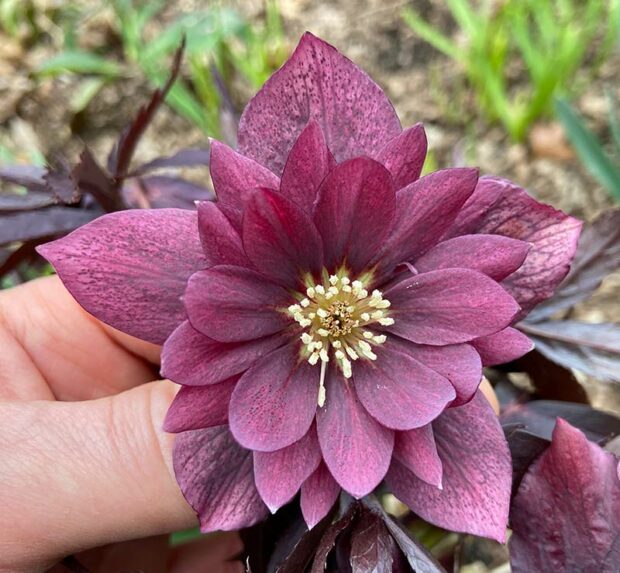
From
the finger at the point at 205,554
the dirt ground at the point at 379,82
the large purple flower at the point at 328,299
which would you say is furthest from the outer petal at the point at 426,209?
the dirt ground at the point at 379,82

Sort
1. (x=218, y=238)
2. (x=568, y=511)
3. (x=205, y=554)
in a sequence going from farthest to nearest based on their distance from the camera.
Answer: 1. (x=205, y=554)
2. (x=568, y=511)
3. (x=218, y=238)

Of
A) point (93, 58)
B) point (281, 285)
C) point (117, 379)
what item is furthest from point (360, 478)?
point (93, 58)

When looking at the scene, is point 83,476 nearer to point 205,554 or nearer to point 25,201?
point 25,201

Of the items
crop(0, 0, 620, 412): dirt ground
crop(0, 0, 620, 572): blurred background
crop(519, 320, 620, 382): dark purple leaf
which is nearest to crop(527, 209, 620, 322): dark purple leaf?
crop(519, 320, 620, 382): dark purple leaf

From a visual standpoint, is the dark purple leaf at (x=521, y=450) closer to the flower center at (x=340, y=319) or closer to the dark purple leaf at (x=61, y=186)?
the flower center at (x=340, y=319)

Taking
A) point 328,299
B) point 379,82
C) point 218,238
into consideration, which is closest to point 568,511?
point 328,299
